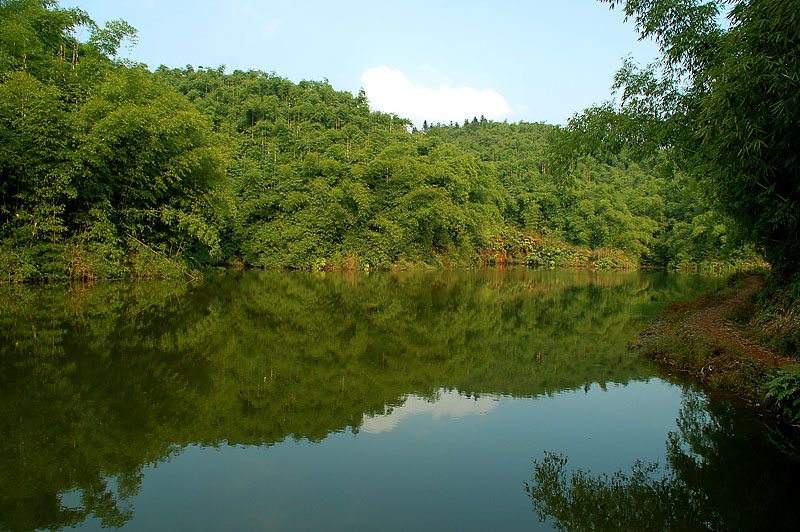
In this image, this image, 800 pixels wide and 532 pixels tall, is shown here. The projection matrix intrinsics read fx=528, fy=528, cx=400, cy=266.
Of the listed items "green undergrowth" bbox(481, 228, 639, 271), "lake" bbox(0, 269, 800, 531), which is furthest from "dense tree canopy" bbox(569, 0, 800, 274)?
"green undergrowth" bbox(481, 228, 639, 271)

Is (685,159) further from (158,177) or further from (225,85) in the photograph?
(225,85)

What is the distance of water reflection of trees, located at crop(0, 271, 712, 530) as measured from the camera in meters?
4.41

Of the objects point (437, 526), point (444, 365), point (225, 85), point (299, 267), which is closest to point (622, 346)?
point (444, 365)

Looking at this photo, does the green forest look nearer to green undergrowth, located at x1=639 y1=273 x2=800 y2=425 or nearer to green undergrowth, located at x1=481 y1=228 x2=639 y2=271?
green undergrowth, located at x1=481 y1=228 x2=639 y2=271

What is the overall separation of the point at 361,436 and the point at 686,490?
2.91 meters

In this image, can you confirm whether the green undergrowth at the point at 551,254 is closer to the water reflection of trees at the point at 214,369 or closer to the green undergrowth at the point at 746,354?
the water reflection of trees at the point at 214,369

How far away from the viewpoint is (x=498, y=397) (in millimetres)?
6938

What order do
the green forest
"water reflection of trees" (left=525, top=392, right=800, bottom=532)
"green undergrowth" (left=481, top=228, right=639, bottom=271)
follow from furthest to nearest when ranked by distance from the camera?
"green undergrowth" (left=481, top=228, right=639, bottom=271) → the green forest → "water reflection of trees" (left=525, top=392, right=800, bottom=532)

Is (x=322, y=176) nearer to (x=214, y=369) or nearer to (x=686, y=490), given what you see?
(x=214, y=369)

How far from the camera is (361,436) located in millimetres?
5344

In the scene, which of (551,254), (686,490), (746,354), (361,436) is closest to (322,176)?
(551,254)

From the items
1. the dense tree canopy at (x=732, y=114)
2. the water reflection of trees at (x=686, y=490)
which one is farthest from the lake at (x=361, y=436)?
the dense tree canopy at (x=732, y=114)

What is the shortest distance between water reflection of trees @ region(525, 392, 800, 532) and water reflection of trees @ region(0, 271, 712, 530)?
88.7 inches

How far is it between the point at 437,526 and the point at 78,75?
2412 centimetres
